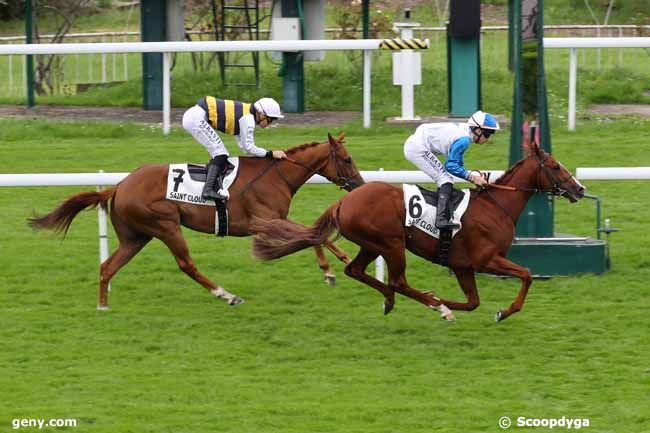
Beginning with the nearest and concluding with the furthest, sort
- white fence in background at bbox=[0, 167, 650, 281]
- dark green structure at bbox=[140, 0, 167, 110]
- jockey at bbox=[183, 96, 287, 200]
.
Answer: jockey at bbox=[183, 96, 287, 200] → white fence in background at bbox=[0, 167, 650, 281] → dark green structure at bbox=[140, 0, 167, 110]

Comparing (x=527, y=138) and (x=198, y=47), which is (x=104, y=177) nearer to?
(x=527, y=138)

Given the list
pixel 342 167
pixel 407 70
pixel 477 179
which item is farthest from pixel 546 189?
pixel 407 70

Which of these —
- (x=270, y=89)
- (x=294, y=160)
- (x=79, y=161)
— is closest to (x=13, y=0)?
(x=270, y=89)

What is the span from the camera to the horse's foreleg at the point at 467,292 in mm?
7832

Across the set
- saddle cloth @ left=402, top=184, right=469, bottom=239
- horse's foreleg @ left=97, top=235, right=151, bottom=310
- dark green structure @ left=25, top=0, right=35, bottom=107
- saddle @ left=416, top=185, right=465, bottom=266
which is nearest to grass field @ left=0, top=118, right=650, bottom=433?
horse's foreleg @ left=97, top=235, right=151, bottom=310

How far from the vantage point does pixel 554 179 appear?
7.94 metres

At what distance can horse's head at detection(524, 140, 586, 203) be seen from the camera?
794 cm

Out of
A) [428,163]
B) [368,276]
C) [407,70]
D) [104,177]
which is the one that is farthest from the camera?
[407,70]

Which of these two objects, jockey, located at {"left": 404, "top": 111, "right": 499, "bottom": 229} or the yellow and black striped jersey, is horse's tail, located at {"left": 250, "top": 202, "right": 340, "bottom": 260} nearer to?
jockey, located at {"left": 404, "top": 111, "right": 499, "bottom": 229}

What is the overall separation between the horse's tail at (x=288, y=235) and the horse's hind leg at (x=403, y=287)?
1.22ft

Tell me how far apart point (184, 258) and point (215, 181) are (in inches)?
20.1

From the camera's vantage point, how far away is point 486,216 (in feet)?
25.7

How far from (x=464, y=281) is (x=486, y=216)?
1.31 feet

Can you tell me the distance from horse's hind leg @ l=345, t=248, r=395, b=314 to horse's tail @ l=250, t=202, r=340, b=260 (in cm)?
31
